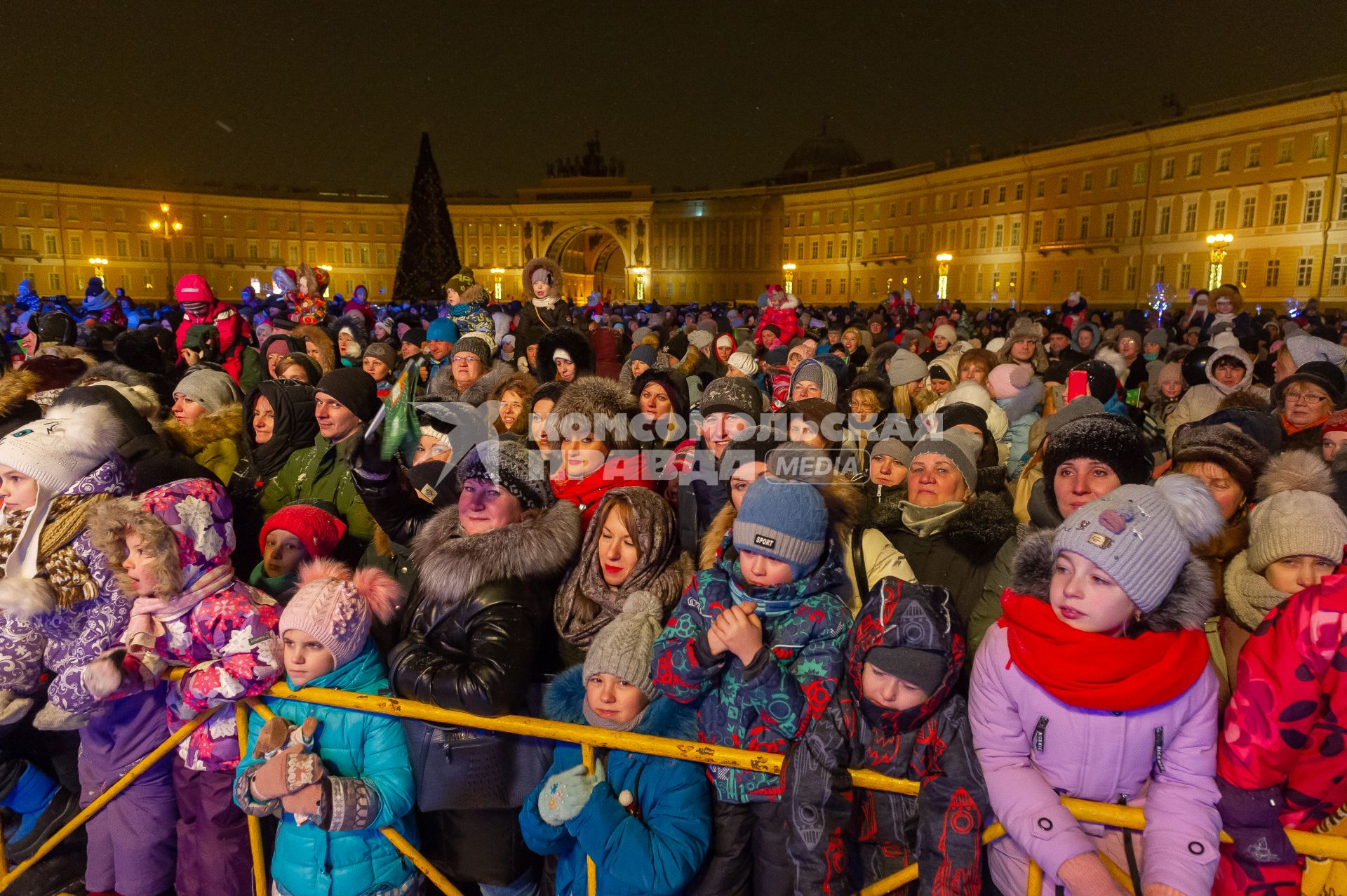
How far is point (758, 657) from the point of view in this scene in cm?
227

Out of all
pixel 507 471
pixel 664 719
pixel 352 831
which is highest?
pixel 507 471

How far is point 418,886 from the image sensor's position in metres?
2.84

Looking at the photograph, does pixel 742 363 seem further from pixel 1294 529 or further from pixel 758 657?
pixel 758 657

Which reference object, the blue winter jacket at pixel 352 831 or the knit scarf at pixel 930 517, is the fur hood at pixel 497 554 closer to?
the blue winter jacket at pixel 352 831

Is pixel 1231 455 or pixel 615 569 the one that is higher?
pixel 1231 455

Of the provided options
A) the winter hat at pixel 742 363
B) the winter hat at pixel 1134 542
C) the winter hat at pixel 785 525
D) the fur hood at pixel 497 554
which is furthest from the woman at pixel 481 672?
the winter hat at pixel 742 363

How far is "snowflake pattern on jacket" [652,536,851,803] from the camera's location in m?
2.31

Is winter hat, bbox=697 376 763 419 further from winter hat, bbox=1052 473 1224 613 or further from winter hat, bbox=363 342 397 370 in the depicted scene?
winter hat, bbox=363 342 397 370

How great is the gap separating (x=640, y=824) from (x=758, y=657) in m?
0.60

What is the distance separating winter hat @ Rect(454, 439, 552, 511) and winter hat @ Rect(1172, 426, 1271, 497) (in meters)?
2.69

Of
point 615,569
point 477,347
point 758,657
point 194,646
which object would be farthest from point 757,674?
point 477,347

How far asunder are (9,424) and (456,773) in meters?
3.81

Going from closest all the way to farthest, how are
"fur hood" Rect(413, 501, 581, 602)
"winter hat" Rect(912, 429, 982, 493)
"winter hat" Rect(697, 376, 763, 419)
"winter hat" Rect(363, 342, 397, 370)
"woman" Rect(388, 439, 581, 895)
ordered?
"woman" Rect(388, 439, 581, 895), "fur hood" Rect(413, 501, 581, 602), "winter hat" Rect(912, 429, 982, 493), "winter hat" Rect(697, 376, 763, 419), "winter hat" Rect(363, 342, 397, 370)

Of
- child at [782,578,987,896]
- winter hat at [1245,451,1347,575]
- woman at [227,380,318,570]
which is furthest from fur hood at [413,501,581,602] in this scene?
winter hat at [1245,451,1347,575]
